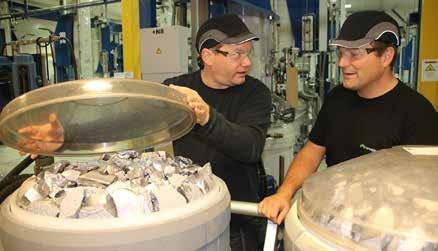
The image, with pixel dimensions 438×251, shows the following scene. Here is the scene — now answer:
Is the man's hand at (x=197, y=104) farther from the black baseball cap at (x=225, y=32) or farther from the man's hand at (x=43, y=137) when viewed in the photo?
the black baseball cap at (x=225, y=32)

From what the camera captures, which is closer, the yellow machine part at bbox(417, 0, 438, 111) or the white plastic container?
the white plastic container

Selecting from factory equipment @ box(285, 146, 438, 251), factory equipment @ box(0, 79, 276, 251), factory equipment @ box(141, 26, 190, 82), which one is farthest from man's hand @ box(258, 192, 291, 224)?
factory equipment @ box(141, 26, 190, 82)

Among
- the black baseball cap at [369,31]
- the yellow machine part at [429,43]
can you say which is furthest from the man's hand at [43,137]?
the yellow machine part at [429,43]

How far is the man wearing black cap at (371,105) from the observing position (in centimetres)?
130

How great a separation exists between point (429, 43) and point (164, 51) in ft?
6.17

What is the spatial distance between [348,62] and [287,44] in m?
4.35

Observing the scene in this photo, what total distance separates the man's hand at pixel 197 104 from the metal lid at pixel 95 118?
0.02 meters

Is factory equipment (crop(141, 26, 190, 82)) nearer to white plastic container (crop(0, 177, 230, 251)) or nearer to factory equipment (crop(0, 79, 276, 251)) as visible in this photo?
factory equipment (crop(0, 79, 276, 251))

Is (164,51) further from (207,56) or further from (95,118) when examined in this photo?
(95,118)

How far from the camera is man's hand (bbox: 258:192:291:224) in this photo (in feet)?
2.99

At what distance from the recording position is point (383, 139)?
1313mm

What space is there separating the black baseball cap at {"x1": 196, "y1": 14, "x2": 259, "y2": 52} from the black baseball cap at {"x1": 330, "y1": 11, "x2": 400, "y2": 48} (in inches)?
12.5

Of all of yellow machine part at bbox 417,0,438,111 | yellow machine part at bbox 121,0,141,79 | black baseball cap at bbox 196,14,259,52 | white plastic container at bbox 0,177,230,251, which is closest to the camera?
white plastic container at bbox 0,177,230,251

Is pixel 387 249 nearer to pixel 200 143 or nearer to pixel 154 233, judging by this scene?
pixel 154 233
